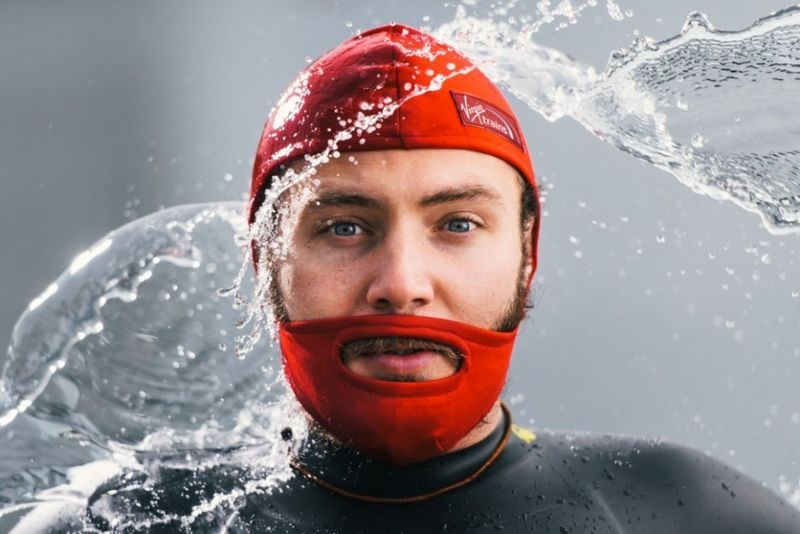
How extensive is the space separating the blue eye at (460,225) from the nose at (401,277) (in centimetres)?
6

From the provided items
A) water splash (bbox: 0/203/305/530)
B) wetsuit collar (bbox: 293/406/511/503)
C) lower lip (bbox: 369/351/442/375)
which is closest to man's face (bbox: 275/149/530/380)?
lower lip (bbox: 369/351/442/375)

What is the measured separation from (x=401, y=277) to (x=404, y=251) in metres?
0.04

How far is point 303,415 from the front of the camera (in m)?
1.80

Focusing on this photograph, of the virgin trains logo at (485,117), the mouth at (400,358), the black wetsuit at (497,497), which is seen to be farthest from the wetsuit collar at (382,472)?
the virgin trains logo at (485,117)

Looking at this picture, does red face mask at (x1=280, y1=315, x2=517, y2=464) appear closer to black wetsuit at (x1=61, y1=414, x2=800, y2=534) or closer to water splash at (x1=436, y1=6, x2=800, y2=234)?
black wetsuit at (x1=61, y1=414, x2=800, y2=534)

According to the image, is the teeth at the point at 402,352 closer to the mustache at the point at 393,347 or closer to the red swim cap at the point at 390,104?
the mustache at the point at 393,347

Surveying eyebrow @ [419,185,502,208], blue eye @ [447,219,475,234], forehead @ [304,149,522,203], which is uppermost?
forehead @ [304,149,522,203]

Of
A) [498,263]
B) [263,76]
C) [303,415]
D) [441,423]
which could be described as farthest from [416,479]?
[263,76]

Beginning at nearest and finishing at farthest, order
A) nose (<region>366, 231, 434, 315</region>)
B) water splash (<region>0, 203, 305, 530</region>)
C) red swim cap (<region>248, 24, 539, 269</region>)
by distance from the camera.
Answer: nose (<region>366, 231, 434, 315</region>), red swim cap (<region>248, 24, 539, 269</region>), water splash (<region>0, 203, 305, 530</region>)

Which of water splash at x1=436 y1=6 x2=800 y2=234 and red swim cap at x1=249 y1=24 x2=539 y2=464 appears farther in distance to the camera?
water splash at x1=436 y1=6 x2=800 y2=234

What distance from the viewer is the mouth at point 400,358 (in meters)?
1.57

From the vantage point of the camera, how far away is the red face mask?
5.15ft

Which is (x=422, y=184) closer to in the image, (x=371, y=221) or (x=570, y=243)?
(x=371, y=221)

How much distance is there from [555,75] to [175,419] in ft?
2.93
